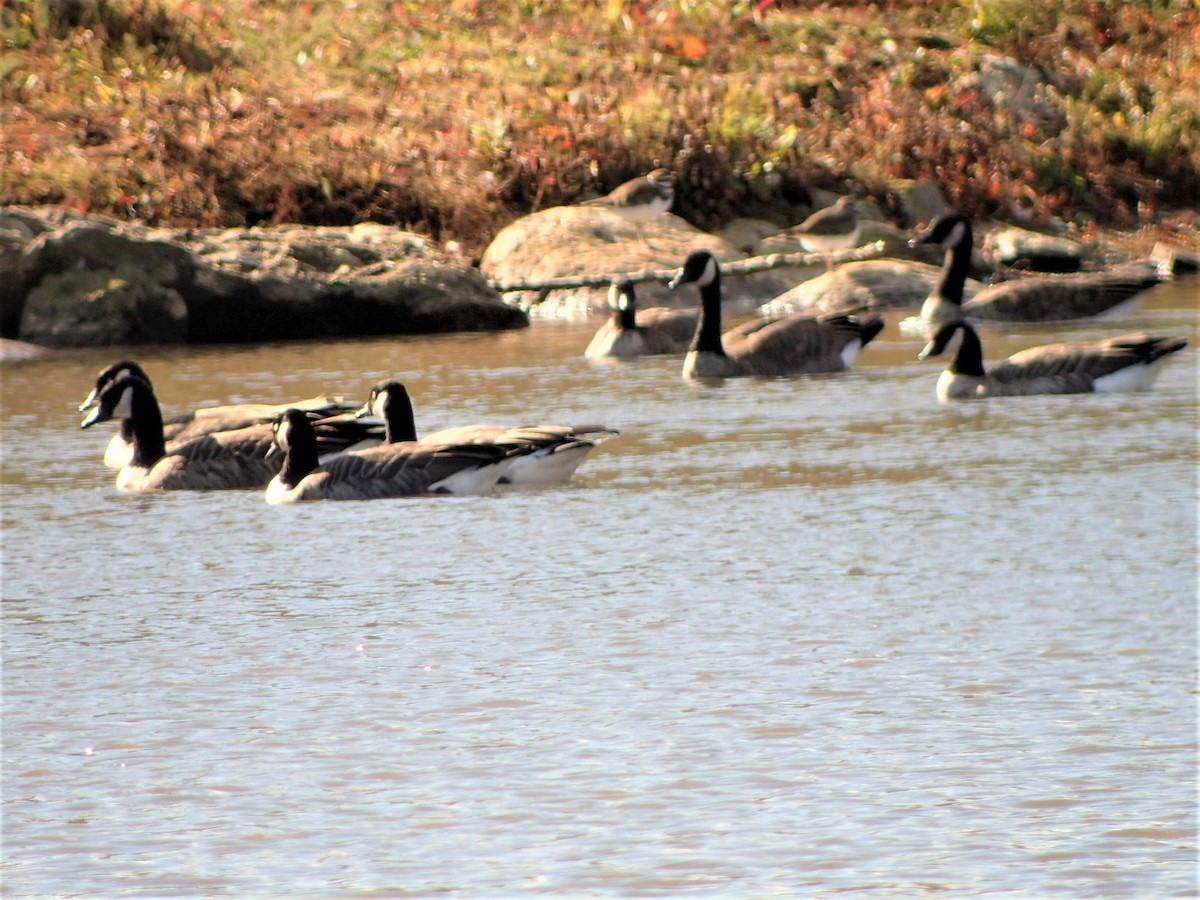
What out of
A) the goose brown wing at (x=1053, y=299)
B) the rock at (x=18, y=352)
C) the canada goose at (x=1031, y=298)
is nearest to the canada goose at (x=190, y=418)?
the rock at (x=18, y=352)

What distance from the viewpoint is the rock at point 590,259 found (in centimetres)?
2489

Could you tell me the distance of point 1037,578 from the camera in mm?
8516

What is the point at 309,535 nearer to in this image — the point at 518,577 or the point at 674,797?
the point at 518,577

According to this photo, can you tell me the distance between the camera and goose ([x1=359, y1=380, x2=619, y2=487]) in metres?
11.2

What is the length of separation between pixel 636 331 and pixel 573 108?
1037 centimetres

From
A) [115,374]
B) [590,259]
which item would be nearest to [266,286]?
[590,259]

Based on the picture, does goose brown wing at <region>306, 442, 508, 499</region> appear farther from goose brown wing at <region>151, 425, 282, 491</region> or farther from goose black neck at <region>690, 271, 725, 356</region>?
goose black neck at <region>690, 271, 725, 356</region>

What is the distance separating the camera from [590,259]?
25078mm

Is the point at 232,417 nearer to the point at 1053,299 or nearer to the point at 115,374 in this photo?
the point at 115,374

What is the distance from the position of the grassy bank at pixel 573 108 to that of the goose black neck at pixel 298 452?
15.1 metres

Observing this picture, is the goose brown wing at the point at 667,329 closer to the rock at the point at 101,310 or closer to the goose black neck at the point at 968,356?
the rock at the point at 101,310

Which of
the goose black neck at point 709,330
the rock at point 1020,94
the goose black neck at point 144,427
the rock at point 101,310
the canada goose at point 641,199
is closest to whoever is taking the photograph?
the goose black neck at point 144,427

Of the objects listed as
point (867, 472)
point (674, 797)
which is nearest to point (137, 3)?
point (867, 472)

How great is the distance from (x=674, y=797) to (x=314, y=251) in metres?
18.2
